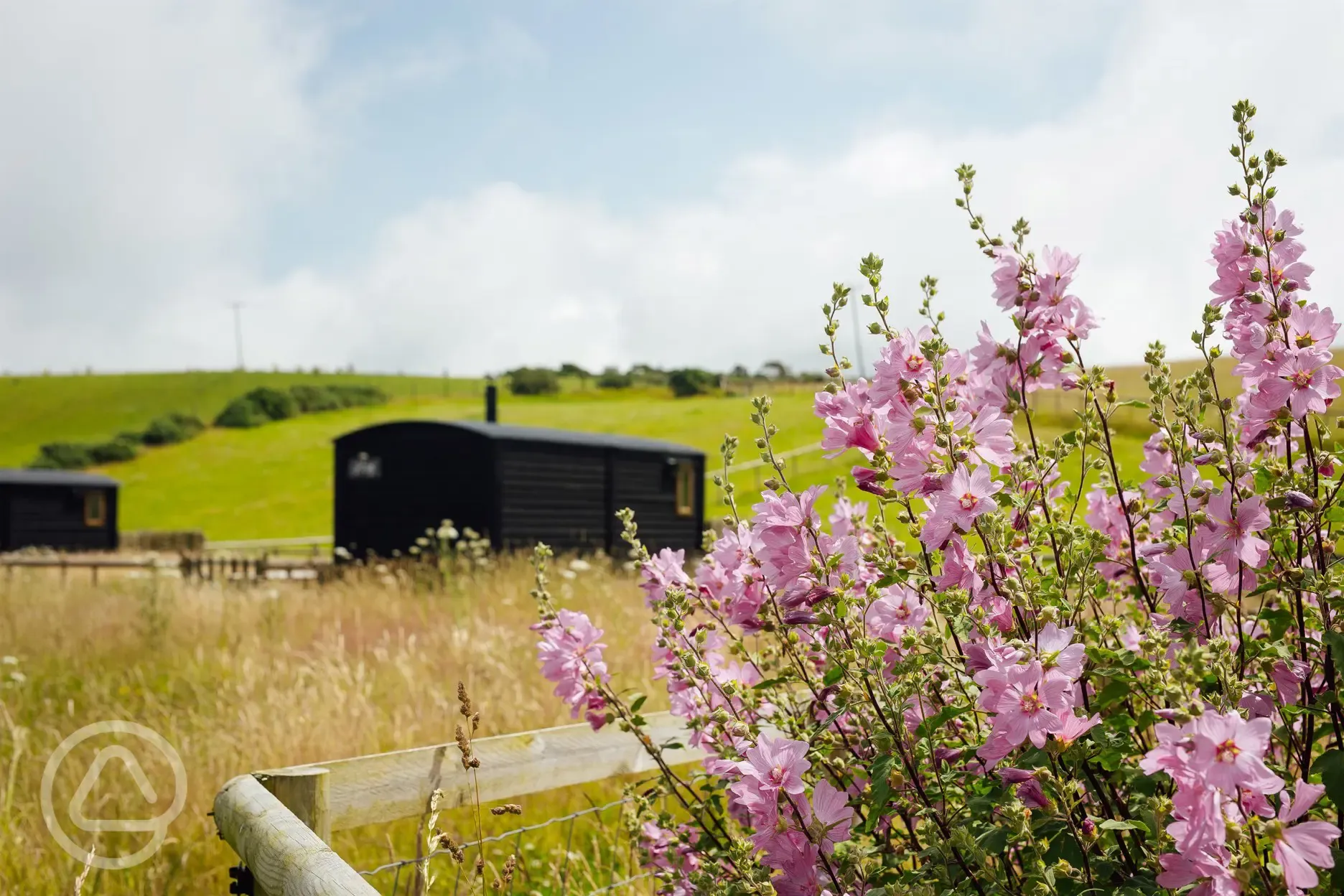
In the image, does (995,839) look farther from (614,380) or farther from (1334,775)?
(614,380)

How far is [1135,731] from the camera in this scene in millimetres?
1979

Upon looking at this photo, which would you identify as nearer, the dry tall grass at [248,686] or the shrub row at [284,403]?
the dry tall grass at [248,686]

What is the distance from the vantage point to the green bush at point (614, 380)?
277 ft

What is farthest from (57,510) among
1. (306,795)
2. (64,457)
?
(64,457)

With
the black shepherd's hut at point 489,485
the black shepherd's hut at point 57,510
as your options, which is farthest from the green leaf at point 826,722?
the black shepherd's hut at point 57,510

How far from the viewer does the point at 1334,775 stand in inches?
53.5

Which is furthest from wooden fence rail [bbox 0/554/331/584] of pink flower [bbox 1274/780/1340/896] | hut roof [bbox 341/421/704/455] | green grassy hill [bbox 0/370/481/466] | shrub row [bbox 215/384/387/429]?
green grassy hill [bbox 0/370/481/466]

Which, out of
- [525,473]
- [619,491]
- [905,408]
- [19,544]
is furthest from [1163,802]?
[19,544]

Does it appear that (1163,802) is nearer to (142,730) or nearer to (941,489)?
(941,489)

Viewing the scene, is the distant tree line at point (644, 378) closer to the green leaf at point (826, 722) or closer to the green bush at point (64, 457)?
the green bush at point (64, 457)

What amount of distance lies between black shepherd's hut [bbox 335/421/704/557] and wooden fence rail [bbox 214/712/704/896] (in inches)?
570

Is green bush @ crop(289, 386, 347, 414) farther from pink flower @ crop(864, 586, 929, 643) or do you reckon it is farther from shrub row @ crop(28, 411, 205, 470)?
pink flower @ crop(864, 586, 929, 643)

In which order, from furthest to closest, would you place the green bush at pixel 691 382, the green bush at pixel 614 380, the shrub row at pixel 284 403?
the green bush at pixel 614 380
the green bush at pixel 691 382
the shrub row at pixel 284 403

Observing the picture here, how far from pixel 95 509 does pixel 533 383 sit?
53.9 metres
